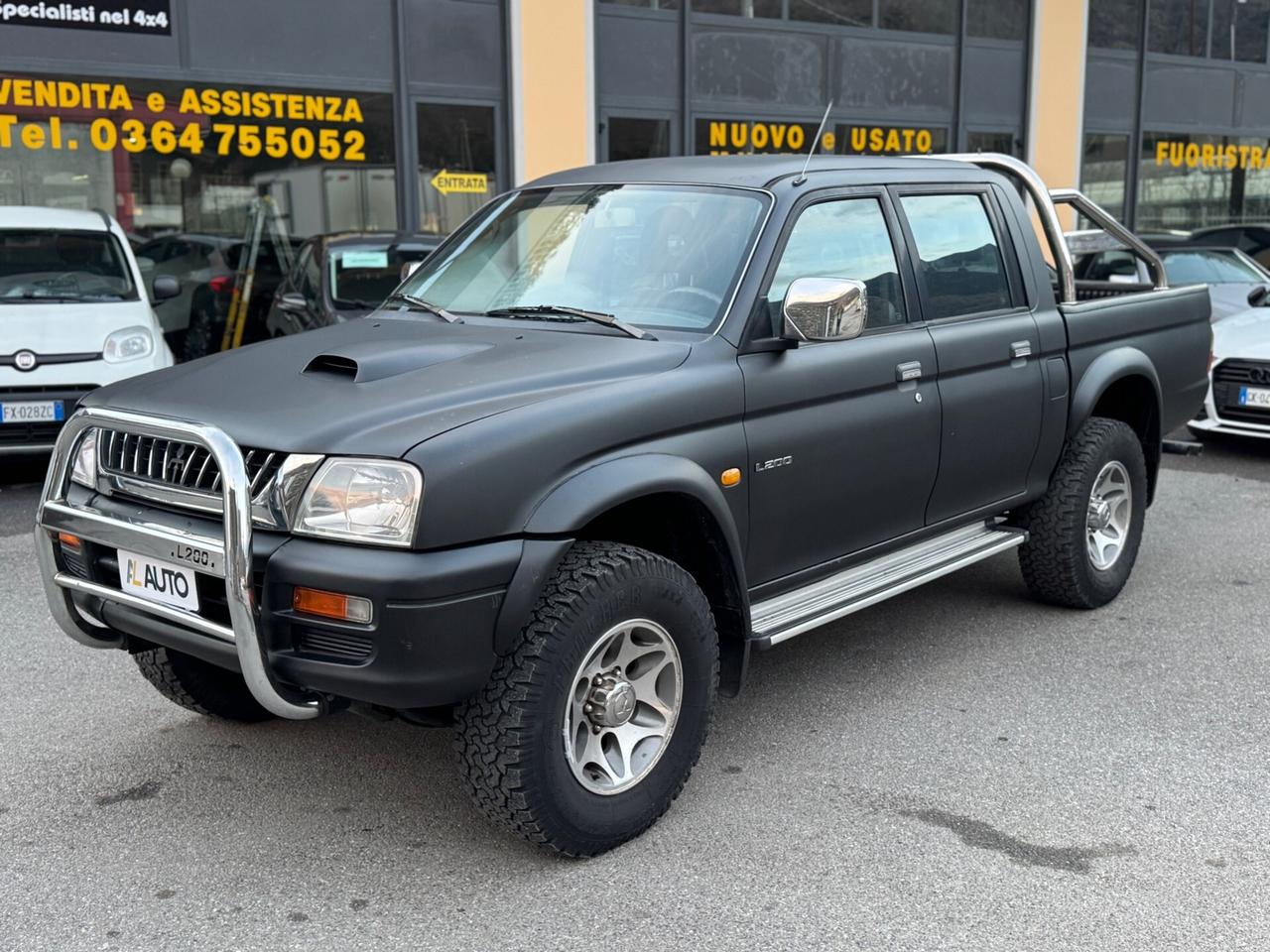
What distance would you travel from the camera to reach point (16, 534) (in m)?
7.00

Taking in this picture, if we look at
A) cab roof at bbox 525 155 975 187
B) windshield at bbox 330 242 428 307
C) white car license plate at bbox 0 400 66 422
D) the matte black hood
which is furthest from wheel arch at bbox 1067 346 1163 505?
white car license plate at bbox 0 400 66 422

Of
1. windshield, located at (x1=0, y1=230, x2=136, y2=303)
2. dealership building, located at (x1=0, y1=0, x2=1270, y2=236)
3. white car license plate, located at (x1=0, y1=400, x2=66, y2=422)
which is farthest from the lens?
dealership building, located at (x1=0, y1=0, x2=1270, y2=236)

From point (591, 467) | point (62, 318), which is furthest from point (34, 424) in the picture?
point (591, 467)

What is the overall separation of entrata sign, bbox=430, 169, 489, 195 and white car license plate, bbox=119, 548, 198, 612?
32.8ft

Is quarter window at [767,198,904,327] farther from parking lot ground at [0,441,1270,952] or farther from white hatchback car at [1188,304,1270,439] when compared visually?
white hatchback car at [1188,304,1270,439]

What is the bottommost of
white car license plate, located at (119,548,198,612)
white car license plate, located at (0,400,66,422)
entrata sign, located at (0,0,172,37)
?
white car license plate, located at (0,400,66,422)

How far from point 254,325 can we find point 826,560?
9.13 meters

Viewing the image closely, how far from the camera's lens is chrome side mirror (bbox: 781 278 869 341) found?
3.79 m

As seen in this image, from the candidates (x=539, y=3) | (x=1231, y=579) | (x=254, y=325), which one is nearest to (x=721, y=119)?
(x=539, y=3)

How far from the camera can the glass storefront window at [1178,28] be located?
17469mm

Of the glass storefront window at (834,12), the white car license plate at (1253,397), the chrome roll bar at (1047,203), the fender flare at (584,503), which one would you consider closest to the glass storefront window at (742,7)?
the glass storefront window at (834,12)

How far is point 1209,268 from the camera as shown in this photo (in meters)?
11.3

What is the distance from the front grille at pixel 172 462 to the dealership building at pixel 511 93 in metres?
8.76

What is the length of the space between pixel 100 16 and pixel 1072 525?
944 cm
